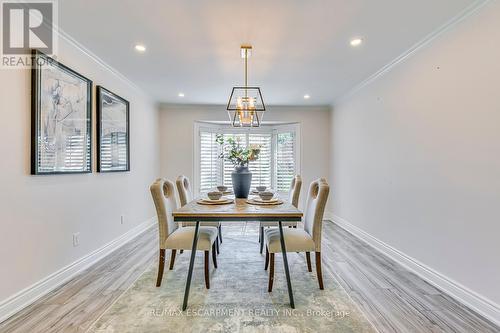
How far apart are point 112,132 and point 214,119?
2.42 metres

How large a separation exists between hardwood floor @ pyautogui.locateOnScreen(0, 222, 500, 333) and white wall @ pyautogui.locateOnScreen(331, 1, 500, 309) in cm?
28

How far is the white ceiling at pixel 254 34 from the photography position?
83.0 inches

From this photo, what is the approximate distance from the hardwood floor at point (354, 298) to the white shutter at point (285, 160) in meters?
2.57

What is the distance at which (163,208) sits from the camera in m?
2.52

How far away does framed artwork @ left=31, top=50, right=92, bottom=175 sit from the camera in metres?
2.22

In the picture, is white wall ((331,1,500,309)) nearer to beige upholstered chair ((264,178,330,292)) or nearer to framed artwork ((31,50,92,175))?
beige upholstered chair ((264,178,330,292))

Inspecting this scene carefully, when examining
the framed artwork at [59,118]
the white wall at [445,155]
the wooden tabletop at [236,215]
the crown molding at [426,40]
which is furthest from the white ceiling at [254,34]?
the wooden tabletop at [236,215]

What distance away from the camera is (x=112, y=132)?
3516 millimetres

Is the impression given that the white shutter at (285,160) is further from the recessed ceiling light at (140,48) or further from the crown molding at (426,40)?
the recessed ceiling light at (140,48)

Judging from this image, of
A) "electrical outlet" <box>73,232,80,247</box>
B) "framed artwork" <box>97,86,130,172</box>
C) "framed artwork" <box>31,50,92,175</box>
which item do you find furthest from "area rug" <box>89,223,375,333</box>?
"framed artwork" <box>97,86,130,172</box>

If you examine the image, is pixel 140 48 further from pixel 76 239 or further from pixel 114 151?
pixel 76 239

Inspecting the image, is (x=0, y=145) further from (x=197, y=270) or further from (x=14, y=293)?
(x=197, y=270)

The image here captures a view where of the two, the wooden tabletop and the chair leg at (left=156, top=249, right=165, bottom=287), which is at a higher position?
the wooden tabletop

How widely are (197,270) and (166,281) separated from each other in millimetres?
377
